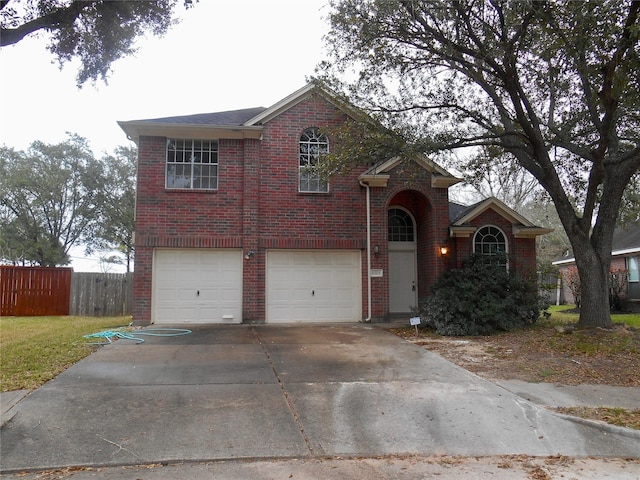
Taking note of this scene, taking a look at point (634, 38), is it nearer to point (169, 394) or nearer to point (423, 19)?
point (423, 19)

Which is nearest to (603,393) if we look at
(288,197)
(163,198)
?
(288,197)

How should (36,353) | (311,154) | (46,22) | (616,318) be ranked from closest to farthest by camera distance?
1. (46,22)
2. (36,353)
3. (311,154)
4. (616,318)

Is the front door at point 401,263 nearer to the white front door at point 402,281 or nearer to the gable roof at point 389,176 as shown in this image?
the white front door at point 402,281

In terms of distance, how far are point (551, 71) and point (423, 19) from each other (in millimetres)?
2944

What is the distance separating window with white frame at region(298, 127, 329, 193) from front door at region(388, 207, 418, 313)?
9.01 ft

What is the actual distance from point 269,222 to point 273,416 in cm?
822

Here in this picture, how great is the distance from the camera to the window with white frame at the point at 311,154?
13164 millimetres

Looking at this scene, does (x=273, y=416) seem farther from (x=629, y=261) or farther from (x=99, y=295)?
(x=629, y=261)

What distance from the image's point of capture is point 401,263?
14.4m

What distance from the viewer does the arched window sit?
14516mm

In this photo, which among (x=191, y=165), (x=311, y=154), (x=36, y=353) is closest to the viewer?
(x=36, y=353)

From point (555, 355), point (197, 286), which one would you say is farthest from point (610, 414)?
point (197, 286)

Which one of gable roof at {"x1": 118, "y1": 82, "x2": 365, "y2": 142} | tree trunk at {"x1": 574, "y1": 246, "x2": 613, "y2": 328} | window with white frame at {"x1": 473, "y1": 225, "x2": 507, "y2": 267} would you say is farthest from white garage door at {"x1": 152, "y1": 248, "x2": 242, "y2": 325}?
tree trunk at {"x1": 574, "y1": 246, "x2": 613, "y2": 328}

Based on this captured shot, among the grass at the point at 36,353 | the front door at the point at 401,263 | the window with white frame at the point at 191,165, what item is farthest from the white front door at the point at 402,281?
the grass at the point at 36,353
